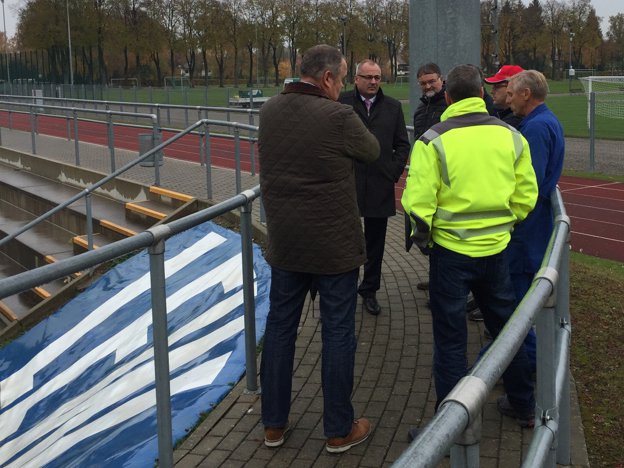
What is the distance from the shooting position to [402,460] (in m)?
1.27

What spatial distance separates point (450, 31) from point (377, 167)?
1.70 meters

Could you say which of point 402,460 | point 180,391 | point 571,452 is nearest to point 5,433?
point 180,391

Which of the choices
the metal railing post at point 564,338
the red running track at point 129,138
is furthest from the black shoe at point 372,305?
the red running track at point 129,138

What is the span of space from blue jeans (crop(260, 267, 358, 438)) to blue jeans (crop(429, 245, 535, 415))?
0.39 m

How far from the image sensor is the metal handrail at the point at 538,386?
4.41 feet

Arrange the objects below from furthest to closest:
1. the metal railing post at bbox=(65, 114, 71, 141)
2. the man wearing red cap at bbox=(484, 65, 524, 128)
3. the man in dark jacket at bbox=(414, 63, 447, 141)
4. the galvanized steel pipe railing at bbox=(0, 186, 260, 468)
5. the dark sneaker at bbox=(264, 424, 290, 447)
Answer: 1. the metal railing post at bbox=(65, 114, 71, 141)
2. the man in dark jacket at bbox=(414, 63, 447, 141)
3. the man wearing red cap at bbox=(484, 65, 524, 128)
4. the dark sneaker at bbox=(264, 424, 290, 447)
5. the galvanized steel pipe railing at bbox=(0, 186, 260, 468)

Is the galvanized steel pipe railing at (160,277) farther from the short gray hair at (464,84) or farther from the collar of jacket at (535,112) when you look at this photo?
the collar of jacket at (535,112)

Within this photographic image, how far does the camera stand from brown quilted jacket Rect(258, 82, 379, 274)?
345 cm

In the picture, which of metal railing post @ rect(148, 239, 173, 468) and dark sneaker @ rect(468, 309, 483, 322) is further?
dark sneaker @ rect(468, 309, 483, 322)

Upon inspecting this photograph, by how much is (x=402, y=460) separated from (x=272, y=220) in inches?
96.1

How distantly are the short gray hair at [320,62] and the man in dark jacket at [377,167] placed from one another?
168 cm

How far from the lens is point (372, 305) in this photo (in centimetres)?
561

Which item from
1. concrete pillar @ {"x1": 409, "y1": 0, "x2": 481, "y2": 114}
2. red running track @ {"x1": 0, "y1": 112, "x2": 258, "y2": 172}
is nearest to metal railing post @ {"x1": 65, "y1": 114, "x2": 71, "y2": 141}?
red running track @ {"x1": 0, "y1": 112, "x2": 258, "y2": 172}

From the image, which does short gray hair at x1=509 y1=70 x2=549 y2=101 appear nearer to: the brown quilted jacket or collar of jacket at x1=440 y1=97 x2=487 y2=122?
collar of jacket at x1=440 y1=97 x2=487 y2=122
